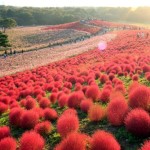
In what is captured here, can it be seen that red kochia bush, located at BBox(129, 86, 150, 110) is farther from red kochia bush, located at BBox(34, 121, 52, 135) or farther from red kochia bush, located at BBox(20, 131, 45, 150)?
red kochia bush, located at BBox(20, 131, 45, 150)

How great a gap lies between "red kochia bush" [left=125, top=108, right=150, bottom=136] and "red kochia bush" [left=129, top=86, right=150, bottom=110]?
1407 mm

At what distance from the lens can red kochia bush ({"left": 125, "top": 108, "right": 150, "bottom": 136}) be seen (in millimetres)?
9523

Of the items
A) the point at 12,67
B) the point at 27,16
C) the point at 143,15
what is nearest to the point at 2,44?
the point at 12,67

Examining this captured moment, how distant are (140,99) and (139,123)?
6.34 feet

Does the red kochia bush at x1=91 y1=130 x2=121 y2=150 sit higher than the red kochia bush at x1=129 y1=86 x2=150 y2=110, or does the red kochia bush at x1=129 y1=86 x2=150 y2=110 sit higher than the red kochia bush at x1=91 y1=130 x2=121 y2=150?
the red kochia bush at x1=129 y1=86 x2=150 y2=110

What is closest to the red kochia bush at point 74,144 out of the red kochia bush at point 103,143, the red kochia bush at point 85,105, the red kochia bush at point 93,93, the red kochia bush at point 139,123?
the red kochia bush at point 103,143

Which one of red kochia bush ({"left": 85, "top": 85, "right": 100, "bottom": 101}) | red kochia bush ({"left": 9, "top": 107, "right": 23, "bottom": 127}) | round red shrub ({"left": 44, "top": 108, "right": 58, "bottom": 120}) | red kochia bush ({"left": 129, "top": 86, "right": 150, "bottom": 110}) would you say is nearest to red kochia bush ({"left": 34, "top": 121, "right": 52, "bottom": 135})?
round red shrub ({"left": 44, "top": 108, "right": 58, "bottom": 120})

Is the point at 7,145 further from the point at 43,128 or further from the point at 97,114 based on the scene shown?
the point at 97,114

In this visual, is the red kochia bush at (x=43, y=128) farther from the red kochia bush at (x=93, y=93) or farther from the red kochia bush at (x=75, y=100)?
the red kochia bush at (x=93, y=93)

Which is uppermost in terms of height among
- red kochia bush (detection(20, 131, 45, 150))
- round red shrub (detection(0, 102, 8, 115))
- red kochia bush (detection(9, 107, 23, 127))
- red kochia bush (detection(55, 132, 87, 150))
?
red kochia bush (detection(55, 132, 87, 150))

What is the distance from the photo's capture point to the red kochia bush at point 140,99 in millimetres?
11180

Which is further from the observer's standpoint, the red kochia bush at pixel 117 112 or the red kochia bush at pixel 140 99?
the red kochia bush at pixel 140 99

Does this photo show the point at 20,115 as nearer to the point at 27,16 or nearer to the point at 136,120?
the point at 136,120

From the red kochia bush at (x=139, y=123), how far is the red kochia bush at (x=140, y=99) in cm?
141
